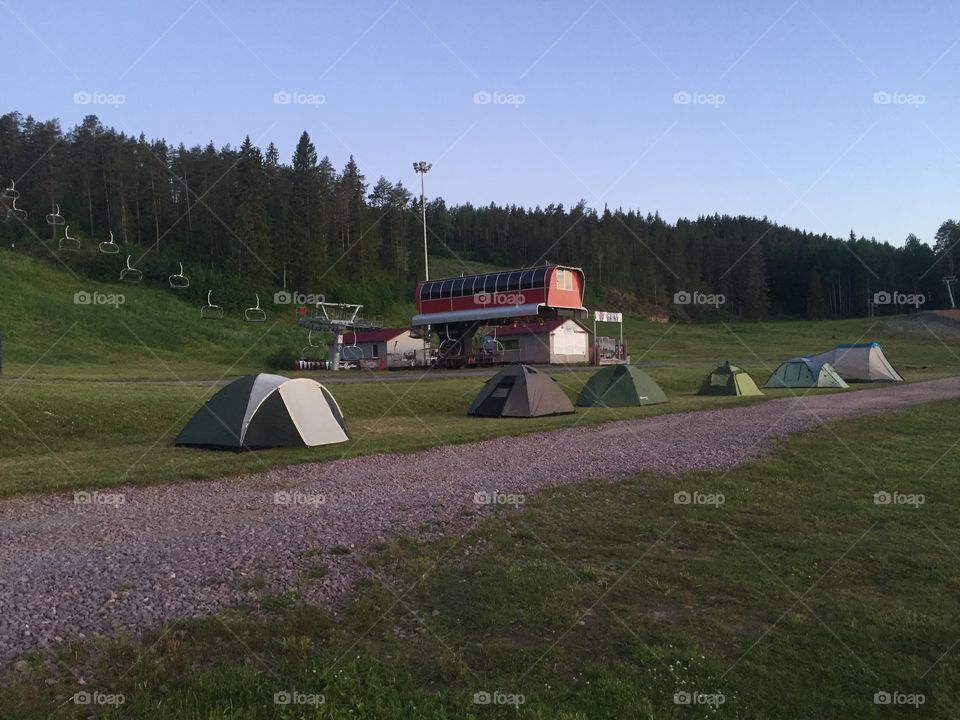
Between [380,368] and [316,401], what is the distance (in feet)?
102

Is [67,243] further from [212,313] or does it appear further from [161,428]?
[161,428]

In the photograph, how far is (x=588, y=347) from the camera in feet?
165

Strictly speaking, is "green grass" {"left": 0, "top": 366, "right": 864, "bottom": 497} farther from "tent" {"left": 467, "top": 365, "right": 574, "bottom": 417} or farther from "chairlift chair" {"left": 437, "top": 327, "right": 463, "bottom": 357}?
"chairlift chair" {"left": 437, "top": 327, "right": 463, "bottom": 357}

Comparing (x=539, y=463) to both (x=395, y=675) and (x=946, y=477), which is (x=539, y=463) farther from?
(x=395, y=675)

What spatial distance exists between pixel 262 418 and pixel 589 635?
37.6 ft

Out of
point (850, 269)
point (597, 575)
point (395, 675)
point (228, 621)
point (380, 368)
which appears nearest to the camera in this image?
point (395, 675)

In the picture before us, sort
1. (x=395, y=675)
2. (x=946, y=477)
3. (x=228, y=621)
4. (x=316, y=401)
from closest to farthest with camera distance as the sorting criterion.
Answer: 1. (x=395, y=675)
2. (x=228, y=621)
3. (x=946, y=477)
4. (x=316, y=401)

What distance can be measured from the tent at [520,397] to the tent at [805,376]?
1394 cm

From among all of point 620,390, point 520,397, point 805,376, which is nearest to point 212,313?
point 620,390

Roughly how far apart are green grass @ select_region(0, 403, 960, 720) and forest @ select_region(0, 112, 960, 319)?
65439mm

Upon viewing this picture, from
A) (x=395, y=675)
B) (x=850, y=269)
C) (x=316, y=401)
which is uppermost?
(x=850, y=269)

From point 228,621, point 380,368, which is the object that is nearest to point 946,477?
point 228,621

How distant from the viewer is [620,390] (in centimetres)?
2495

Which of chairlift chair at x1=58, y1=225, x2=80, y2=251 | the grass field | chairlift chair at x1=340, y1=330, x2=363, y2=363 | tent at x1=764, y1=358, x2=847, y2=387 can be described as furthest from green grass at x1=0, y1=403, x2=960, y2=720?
chairlift chair at x1=340, y1=330, x2=363, y2=363
